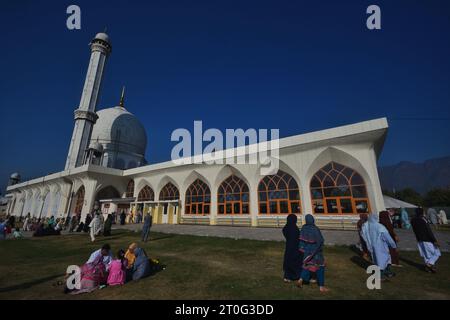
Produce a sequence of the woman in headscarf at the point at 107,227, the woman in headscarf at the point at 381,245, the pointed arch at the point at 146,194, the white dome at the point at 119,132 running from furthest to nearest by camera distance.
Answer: the white dome at the point at 119,132, the pointed arch at the point at 146,194, the woman in headscarf at the point at 107,227, the woman in headscarf at the point at 381,245

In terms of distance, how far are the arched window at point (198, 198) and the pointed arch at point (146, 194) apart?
471cm

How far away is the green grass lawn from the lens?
3.71 m

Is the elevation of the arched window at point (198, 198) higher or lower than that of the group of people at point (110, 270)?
higher

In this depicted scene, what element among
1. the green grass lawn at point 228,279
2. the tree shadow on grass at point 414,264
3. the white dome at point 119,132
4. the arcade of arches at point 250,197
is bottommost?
the green grass lawn at point 228,279

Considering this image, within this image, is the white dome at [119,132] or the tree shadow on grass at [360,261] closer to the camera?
the tree shadow on grass at [360,261]

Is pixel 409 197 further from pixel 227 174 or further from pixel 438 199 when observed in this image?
pixel 227 174

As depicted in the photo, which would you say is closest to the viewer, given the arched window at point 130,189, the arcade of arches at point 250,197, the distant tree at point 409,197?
the arcade of arches at point 250,197

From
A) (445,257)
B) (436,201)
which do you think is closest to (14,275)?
(445,257)

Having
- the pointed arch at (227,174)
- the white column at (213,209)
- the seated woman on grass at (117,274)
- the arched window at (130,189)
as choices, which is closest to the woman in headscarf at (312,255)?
the seated woman on grass at (117,274)

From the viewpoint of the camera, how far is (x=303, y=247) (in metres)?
4.25

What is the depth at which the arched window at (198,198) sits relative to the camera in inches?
707

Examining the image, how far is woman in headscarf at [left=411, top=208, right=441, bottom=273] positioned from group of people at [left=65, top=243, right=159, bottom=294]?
667cm

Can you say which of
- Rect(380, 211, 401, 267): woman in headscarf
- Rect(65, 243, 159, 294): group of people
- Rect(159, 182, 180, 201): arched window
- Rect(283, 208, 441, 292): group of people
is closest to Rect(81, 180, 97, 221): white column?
Rect(159, 182, 180, 201): arched window

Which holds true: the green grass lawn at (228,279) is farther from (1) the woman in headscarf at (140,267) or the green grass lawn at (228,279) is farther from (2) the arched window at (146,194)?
(2) the arched window at (146,194)
